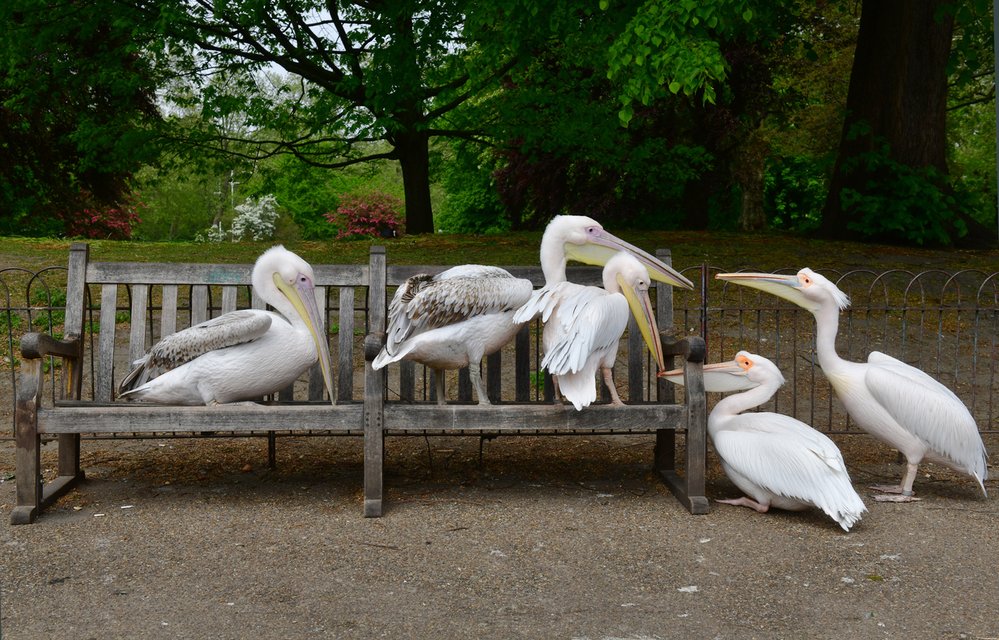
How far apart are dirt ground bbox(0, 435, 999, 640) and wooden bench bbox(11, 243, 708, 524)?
261mm

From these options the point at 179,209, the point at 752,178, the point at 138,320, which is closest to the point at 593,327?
the point at 138,320

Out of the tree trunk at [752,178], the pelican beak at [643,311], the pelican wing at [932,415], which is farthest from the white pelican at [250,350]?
the tree trunk at [752,178]

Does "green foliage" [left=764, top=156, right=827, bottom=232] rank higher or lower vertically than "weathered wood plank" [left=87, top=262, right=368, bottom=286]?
higher

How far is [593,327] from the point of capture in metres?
4.48

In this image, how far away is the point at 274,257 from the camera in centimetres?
477

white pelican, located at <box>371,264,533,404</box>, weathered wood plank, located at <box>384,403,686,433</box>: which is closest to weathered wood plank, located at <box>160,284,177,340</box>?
white pelican, located at <box>371,264,533,404</box>

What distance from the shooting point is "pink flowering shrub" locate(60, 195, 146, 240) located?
20.3 metres

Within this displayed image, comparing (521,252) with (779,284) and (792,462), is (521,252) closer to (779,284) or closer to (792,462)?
(779,284)

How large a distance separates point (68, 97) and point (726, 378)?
14.9 metres

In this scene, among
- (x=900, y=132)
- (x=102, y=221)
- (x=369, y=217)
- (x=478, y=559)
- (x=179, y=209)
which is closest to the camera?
(x=478, y=559)

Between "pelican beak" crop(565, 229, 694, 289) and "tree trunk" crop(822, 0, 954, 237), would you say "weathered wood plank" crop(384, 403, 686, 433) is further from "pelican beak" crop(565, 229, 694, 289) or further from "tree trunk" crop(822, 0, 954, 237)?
"tree trunk" crop(822, 0, 954, 237)

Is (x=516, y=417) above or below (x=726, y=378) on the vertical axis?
below

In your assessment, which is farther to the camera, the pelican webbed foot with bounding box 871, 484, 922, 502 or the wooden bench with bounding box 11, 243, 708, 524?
the pelican webbed foot with bounding box 871, 484, 922, 502

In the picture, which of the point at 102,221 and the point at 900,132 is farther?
the point at 102,221
